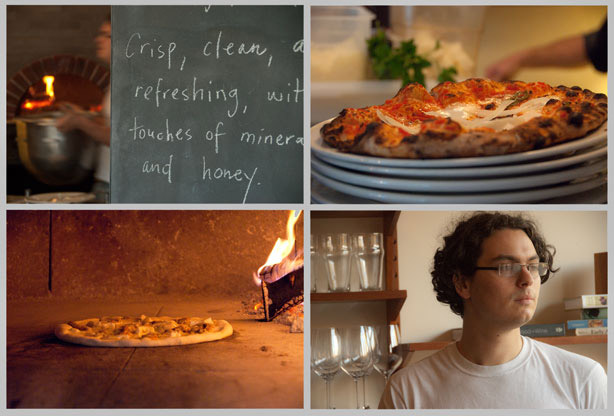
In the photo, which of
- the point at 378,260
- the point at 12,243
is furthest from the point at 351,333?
the point at 12,243

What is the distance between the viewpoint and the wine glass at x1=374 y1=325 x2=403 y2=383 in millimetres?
1512

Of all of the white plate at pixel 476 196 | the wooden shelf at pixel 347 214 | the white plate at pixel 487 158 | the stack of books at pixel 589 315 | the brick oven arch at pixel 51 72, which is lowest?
the stack of books at pixel 589 315

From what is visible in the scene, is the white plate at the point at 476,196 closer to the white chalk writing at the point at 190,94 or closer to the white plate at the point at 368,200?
the white plate at the point at 368,200

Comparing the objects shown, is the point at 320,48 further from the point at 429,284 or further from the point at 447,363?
the point at 447,363

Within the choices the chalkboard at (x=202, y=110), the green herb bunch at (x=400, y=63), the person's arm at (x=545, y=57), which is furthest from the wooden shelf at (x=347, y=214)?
the person's arm at (x=545, y=57)

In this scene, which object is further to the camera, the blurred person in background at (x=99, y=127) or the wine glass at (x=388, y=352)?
the blurred person in background at (x=99, y=127)

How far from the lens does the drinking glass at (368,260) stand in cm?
154

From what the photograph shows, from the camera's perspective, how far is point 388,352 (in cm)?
152

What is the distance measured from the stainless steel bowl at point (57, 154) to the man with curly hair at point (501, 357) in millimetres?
2659

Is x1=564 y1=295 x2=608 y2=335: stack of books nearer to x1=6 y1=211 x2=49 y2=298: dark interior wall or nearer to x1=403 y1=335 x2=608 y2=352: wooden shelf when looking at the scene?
x1=403 y1=335 x2=608 y2=352: wooden shelf

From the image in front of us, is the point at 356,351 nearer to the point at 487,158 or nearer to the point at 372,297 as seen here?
the point at 372,297

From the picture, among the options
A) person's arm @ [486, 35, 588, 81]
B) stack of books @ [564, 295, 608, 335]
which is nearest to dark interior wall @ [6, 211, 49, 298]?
stack of books @ [564, 295, 608, 335]

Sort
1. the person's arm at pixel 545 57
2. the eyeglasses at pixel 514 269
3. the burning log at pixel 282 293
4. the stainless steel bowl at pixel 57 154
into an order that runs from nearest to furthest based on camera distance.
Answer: the eyeglasses at pixel 514 269
the burning log at pixel 282 293
the person's arm at pixel 545 57
the stainless steel bowl at pixel 57 154

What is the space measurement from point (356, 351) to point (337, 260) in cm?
21
